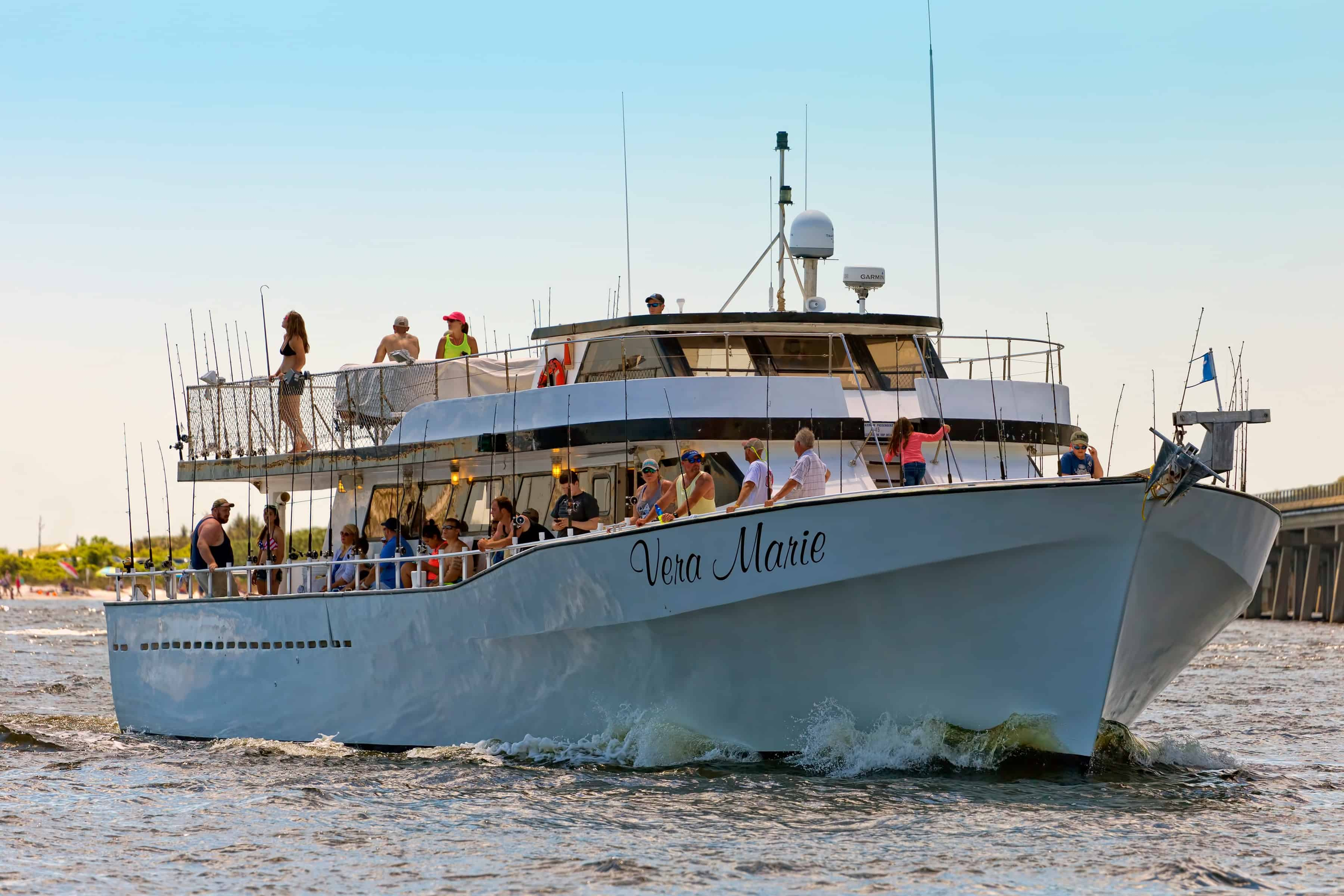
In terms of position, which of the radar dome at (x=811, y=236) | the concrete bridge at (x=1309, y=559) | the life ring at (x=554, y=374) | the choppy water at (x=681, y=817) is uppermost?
the radar dome at (x=811, y=236)

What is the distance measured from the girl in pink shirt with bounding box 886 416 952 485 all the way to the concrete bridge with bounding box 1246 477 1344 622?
5556 centimetres

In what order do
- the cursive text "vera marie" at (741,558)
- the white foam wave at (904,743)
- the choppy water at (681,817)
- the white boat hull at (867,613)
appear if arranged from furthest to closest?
the white foam wave at (904,743), the cursive text "vera marie" at (741,558), the white boat hull at (867,613), the choppy water at (681,817)

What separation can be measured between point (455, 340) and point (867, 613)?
26.3 feet

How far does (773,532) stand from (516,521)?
3.46m

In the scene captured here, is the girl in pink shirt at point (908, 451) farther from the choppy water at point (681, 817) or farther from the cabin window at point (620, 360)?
the cabin window at point (620, 360)

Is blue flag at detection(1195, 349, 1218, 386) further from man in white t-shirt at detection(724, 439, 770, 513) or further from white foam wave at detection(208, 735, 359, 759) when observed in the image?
white foam wave at detection(208, 735, 359, 759)

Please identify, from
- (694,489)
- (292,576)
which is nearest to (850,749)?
(694,489)

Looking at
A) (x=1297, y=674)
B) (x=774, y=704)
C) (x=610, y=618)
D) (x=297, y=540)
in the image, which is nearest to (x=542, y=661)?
(x=610, y=618)

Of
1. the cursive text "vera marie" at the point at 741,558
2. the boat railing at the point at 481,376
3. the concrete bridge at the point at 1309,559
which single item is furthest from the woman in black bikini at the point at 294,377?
the concrete bridge at the point at 1309,559

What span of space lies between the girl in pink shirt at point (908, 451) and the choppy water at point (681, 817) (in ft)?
7.17

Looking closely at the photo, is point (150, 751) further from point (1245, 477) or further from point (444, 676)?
point (1245, 477)

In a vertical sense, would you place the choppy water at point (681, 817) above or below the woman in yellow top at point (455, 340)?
below

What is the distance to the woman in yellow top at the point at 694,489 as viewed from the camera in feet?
48.1

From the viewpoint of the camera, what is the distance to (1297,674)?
3253 centimetres
